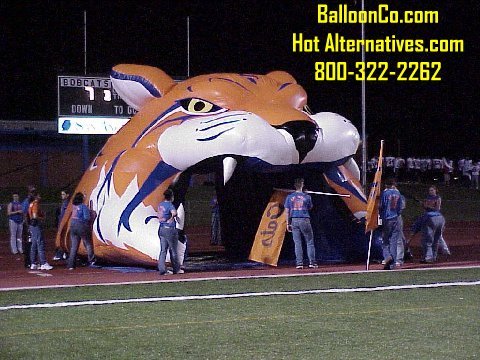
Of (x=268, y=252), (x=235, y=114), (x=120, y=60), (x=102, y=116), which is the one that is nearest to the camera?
(x=235, y=114)

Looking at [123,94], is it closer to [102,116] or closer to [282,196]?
[282,196]

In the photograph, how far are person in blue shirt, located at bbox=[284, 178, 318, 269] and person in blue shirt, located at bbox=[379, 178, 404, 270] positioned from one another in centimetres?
116

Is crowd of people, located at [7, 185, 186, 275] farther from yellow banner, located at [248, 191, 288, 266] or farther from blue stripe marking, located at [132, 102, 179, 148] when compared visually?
yellow banner, located at [248, 191, 288, 266]

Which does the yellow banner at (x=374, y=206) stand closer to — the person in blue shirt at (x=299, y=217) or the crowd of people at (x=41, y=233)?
the person in blue shirt at (x=299, y=217)

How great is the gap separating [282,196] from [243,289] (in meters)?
3.77

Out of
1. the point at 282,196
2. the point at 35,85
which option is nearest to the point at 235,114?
the point at 282,196

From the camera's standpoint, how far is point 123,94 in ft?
51.9

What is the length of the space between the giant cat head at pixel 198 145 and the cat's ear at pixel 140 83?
8cm

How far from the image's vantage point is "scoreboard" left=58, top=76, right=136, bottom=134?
70.2ft

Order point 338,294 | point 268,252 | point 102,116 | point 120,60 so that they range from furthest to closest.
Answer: point 120,60
point 102,116
point 268,252
point 338,294

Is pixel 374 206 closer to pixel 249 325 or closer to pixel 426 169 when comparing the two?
pixel 249 325

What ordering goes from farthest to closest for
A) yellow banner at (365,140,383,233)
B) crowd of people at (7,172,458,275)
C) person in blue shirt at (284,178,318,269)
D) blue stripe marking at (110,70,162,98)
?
blue stripe marking at (110,70,162,98) < person in blue shirt at (284,178,318,269) < yellow banner at (365,140,383,233) < crowd of people at (7,172,458,275)

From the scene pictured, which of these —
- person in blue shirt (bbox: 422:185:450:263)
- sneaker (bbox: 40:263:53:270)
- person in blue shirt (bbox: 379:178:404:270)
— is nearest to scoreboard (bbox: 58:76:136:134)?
sneaker (bbox: 40:263:53:270)

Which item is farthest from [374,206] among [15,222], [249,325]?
[15,222]
